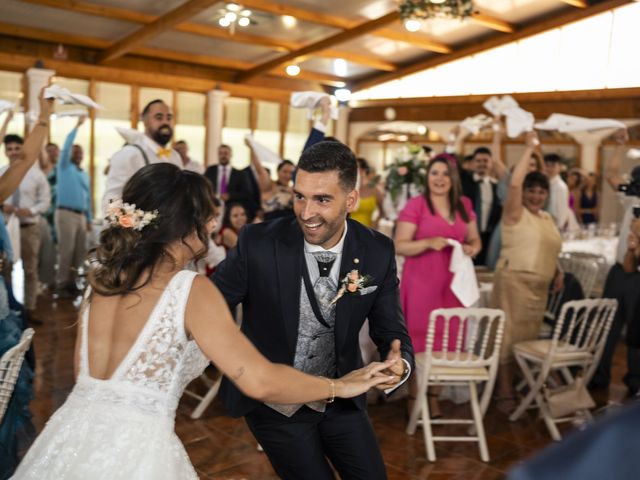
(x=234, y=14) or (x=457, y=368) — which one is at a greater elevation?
(x=234, y=14)

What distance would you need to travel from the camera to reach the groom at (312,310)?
218 cm

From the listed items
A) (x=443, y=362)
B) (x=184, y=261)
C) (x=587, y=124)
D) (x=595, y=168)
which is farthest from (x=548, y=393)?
(x=595, y=168)

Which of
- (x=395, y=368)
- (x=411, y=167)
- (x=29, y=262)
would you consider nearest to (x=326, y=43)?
(x=411, y=167)

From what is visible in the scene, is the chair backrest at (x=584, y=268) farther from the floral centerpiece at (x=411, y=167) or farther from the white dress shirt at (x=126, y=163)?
the white dress shirt at (x=126, y=163)

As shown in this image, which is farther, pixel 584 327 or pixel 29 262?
pixel 29 262

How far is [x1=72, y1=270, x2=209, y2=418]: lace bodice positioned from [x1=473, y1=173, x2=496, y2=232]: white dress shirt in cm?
517

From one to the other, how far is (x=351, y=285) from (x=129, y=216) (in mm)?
723

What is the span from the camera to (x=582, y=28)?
1279 cm

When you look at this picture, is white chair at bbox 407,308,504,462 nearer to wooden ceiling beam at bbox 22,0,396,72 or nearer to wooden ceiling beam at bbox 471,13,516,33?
wooden ceiling beam at bbox 22,0,396,72

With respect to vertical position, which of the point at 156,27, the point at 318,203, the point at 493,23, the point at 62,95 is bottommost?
the point at 318,203

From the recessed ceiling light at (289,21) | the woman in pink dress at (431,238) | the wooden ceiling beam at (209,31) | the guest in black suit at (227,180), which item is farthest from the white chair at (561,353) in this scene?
the recessed ceiling light at (289,21)

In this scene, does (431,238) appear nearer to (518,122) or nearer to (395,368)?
(518,122)

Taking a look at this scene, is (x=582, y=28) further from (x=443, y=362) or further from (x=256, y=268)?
(x=256, y=268)

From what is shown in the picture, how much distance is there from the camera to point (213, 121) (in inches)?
565
